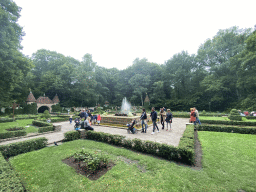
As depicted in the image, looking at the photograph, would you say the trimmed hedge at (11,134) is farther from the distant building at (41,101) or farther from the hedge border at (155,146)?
the distant building at (41,101)

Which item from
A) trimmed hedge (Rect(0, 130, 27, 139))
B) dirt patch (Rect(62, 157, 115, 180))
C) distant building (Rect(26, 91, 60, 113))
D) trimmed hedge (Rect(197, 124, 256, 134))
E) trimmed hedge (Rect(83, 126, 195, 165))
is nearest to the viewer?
dirt patch (Rect(62, 157, 115, 180))

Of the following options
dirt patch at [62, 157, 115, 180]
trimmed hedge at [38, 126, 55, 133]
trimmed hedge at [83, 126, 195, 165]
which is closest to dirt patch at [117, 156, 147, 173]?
dirt patch at [62, 157, 115, 180]

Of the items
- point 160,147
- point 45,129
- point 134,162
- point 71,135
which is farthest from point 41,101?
point 160,147

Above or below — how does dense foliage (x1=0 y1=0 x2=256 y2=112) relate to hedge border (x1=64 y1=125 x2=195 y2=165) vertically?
above

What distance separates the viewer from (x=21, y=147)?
20.3 feet

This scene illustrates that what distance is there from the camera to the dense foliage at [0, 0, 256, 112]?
26.6 metres

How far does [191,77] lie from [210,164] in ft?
122

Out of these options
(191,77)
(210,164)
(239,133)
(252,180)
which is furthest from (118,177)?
(191,77)

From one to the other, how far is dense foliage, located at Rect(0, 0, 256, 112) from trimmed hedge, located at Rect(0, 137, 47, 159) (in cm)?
2359

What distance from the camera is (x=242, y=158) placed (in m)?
4.88

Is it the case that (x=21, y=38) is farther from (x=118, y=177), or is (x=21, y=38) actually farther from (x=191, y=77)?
(x=191, y=77)

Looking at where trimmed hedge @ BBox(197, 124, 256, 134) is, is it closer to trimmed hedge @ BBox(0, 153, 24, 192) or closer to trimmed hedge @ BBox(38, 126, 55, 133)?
trimmed hedge @ BBox(0, 153, 24, 192)

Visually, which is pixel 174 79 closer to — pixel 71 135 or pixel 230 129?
pixel 230 129

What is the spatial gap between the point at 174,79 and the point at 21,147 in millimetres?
38090
